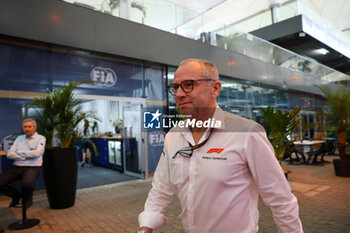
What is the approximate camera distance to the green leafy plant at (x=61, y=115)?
162 inches

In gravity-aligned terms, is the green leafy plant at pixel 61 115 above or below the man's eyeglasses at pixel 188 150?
above

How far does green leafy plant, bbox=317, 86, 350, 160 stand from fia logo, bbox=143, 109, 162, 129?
14.6 feet

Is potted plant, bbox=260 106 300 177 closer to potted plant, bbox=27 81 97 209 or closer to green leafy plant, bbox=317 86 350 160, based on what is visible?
green leafy plant, bbox=317 86 350 160

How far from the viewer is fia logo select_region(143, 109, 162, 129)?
6.72 metres

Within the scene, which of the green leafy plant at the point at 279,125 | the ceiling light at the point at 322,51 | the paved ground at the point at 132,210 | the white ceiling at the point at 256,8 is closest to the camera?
the paved ground at the point at 132,210

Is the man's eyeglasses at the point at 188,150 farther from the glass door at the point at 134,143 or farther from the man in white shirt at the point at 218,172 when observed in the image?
the glass door at the point at 134,143

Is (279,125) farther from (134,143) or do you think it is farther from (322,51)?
(322,51)

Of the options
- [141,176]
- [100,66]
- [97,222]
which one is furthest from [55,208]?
[100,66]

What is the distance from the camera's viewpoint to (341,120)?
19.9 ft

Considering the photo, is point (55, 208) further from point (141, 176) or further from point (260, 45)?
point (260, 45)

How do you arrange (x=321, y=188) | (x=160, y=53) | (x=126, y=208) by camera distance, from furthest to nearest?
(x=160, y=53), (x=321, y=188), (x=126, y=208)

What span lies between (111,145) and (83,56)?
3.26 metres

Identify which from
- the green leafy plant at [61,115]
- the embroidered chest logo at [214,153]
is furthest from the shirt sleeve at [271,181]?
the green leafy plant at [61,115]

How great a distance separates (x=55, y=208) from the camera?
162 inches
